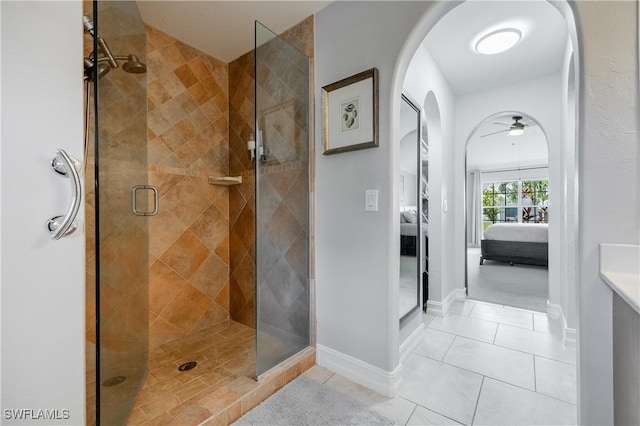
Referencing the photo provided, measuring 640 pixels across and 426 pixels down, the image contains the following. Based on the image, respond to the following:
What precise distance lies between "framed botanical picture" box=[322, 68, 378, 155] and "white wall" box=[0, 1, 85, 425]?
130cm

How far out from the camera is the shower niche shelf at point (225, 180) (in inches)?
94.3

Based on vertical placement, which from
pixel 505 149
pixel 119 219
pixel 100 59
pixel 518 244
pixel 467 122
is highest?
pixel 505 149

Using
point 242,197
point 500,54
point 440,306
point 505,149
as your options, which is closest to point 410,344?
point 440,306

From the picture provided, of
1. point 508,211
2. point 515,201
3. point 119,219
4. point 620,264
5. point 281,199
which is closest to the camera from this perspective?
point 620,264

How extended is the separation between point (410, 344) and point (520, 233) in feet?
15.0

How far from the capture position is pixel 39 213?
71 centimetres

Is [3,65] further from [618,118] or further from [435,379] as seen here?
[435,379]

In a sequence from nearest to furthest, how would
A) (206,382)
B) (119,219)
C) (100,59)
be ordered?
(100,59), (119,219), (206,382)

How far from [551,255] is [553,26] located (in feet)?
6.88

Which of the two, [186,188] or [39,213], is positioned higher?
[186,188]

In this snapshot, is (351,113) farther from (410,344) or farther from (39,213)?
(410,344)

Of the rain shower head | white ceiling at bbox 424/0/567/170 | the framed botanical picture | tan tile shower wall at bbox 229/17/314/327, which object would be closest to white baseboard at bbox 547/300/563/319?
white ceiling at bbox 424/0/567/170

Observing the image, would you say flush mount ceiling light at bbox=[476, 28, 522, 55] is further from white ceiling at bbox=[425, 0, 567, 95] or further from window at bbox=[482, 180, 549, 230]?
window at bbox=[482, 180, 549, 230]

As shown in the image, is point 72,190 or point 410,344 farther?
point 410,344
